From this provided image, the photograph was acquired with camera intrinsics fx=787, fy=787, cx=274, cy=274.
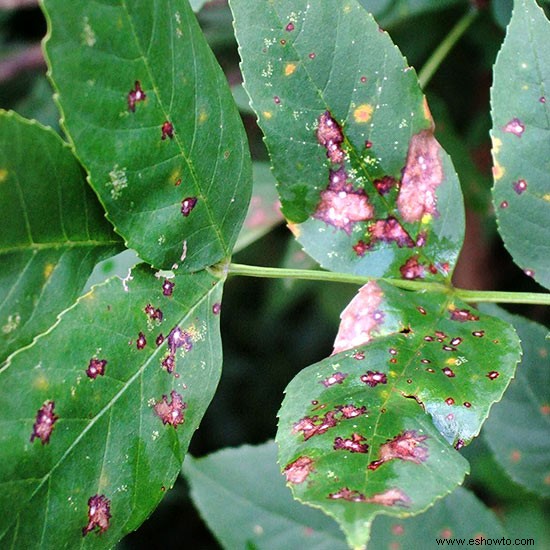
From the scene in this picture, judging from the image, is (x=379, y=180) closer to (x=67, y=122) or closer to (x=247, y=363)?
(x=67, y=122)

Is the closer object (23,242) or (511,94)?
(23,242)

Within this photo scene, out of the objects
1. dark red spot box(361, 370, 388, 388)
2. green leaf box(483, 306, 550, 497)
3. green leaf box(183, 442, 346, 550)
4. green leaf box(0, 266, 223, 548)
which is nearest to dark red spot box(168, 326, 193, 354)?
green leaf box(0, 266, 223, 548)

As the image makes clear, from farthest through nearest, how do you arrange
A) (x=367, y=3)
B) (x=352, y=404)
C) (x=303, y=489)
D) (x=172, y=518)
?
(x=172, y=518)
(x=367, y=3)
(x=352, y=404)
(x=303, y=489)

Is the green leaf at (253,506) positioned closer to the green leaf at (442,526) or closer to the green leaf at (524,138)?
the green leaf at (442,526)

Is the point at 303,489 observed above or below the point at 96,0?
below

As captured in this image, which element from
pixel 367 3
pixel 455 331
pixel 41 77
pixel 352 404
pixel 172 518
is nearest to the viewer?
pixel 352 404

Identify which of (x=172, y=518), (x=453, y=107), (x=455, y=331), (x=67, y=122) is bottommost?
(x=172, y=518)

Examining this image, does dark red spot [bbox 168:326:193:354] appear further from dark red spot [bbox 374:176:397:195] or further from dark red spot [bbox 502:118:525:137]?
dark red spot [bbox 502:118:525:137]

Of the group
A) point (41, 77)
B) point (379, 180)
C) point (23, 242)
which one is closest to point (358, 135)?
point (379, 180)
